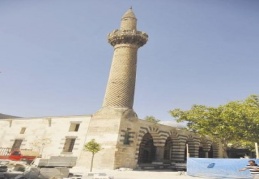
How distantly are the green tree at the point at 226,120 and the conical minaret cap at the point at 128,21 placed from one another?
1003 cm

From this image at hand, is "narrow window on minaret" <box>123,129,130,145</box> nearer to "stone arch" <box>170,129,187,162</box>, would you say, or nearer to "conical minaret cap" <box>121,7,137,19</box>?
"stone arch" <box>170,129,187,162</box>

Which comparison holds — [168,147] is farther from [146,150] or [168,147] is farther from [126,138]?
[126,138]

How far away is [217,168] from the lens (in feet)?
47.3

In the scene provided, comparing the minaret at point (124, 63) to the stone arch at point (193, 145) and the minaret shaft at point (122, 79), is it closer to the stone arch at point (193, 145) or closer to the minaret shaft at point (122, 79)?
the minaret shaft at point (122, 79)

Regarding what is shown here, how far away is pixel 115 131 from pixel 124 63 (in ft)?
23.4

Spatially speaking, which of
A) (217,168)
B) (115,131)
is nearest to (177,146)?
(115,131)

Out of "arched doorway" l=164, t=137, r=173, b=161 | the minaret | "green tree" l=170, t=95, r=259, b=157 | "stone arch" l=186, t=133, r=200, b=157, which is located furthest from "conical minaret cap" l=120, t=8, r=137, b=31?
"stone arch" l=186, t=133, r=200, b=157

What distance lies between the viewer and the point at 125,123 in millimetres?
20812

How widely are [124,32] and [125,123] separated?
9777mm

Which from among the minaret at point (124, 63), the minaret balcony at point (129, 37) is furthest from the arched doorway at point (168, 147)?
the minaret balcony at point (129, 37)

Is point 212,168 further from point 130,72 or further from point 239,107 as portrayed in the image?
point 130,72

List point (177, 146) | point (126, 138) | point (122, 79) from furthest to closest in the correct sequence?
1. point (177, 146)
2. point (122, 79)
3. point (126, 138)

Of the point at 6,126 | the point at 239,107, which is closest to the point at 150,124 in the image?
the point at 239,107

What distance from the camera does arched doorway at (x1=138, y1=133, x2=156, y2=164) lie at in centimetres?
2615
